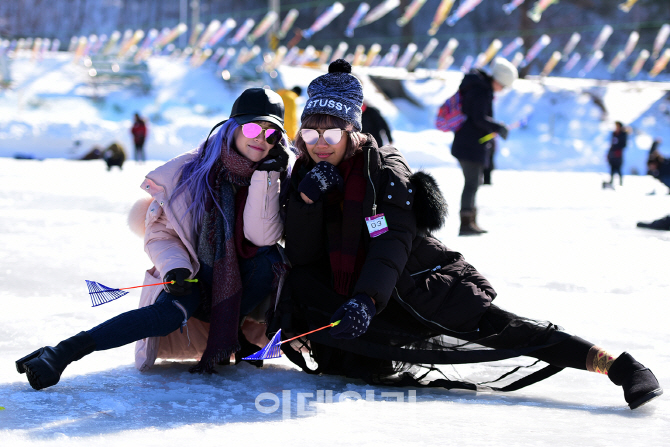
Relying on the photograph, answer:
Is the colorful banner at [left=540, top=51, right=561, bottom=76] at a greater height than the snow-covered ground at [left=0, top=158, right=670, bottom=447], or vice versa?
the colorful banner at [left=540, top=51, right=561, bottom=76]

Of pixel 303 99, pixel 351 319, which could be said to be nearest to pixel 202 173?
pixel 351 319

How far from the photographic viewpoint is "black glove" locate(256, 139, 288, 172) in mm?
2129

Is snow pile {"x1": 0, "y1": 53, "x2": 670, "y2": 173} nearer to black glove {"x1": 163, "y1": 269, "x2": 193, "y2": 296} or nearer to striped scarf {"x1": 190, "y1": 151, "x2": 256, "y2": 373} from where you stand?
striped scarf {"x1": 190, "y1": 151, "x2": 256, "y2": 373}

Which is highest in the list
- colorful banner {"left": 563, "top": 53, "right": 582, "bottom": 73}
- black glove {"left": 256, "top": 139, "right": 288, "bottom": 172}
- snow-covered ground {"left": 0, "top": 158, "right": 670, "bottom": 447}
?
colorful banner {"left": 563, "top": 53, "right": 582, "bottom": 73}

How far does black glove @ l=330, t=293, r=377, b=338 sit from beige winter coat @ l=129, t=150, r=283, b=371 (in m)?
0.42

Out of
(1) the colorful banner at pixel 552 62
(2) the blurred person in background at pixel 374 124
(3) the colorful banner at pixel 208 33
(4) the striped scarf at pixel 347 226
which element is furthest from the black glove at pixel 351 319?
(3) the colorful banner at pixel 208 33

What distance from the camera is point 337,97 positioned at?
82.7 inches

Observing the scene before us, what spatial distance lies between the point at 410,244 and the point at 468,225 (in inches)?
143

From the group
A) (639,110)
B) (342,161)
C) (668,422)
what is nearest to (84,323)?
(342,161)

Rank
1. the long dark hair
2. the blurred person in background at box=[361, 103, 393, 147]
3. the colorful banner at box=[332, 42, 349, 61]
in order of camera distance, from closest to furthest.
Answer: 1. the long dark hair
2. the blurred person in background at box=[361, 103, 393, 147]
3. the colorful banner at box=[332, 42, 349, 61]

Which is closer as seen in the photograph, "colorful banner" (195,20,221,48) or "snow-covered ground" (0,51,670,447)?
"snow-covered ground" (0,51,670,447)

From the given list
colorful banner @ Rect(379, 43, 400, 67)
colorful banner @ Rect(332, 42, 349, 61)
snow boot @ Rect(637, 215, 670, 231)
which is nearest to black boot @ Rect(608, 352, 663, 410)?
snow boot @ Rect(637, 215, 670, 231)

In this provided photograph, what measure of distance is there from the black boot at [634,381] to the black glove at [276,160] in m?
1.06

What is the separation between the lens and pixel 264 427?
5.42ft
